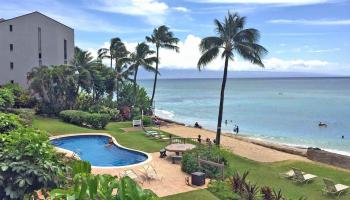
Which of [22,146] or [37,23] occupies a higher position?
[37,23]

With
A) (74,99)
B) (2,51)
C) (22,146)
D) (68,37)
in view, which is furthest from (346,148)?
(22,146)

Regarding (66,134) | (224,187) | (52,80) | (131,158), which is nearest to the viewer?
(224,187)

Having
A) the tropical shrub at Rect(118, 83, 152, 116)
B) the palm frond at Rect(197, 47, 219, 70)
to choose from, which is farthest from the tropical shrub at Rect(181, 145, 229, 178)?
the tropical shrub at Rect(118, 83, 152, 116)

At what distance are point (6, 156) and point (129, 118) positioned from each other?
3854cm

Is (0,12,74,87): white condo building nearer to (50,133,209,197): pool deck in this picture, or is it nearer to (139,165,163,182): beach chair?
(50,133,209,197): pool deck

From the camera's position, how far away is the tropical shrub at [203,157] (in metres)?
18.4

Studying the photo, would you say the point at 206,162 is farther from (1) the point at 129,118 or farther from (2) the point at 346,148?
(2) the point at 346,148

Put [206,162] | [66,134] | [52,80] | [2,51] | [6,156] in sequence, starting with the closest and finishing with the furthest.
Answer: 1. [6,156]
2. [206,162]
3. [66,134]
4. [52,80]
5. [2,51]

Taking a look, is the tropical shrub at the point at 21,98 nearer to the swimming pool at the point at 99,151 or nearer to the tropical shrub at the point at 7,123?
the swimming pool at the point at 99,151

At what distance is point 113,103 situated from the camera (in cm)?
4597

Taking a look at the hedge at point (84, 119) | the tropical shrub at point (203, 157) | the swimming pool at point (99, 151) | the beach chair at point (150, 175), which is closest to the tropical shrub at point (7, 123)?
the beach chair at point (150, 175)

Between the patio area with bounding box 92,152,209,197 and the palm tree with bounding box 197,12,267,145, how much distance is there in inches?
322

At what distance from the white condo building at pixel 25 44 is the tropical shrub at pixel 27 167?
3651cm

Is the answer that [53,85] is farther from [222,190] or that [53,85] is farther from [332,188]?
[332,188]
